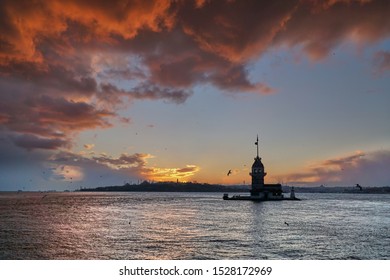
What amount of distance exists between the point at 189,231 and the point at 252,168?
69181 mm

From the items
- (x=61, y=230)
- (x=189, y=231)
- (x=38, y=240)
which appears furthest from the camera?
(x=61, y=230)

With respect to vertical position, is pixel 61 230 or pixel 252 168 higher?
pixel 252 168

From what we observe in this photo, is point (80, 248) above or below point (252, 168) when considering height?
below
